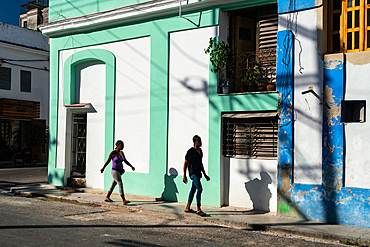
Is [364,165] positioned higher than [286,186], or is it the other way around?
[364,165]

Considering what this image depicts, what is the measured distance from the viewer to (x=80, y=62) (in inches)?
505

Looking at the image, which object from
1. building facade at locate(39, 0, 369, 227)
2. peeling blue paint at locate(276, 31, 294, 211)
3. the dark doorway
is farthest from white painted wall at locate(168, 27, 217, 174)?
the dark doorway

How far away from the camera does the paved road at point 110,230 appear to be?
6266mm

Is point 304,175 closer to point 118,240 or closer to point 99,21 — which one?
point 118,240

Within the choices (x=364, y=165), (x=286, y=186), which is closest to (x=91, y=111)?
(x=286, y=186)

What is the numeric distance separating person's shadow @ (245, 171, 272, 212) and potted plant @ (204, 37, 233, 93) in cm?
232

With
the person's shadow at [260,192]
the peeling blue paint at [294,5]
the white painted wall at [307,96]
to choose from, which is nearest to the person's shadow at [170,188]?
the person's shadow at [260,192]

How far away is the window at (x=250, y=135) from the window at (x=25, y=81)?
1822 cm

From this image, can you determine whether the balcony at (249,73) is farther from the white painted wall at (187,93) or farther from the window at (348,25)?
the window at (348,25)

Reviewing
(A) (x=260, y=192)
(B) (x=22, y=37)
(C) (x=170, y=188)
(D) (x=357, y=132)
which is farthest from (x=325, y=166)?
(B) (x=22, y=37)

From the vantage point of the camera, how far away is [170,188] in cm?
1055

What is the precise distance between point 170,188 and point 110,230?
3566mm

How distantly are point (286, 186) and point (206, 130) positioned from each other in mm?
2530

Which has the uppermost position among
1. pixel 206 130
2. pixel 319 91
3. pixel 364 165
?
pixel 319 91
